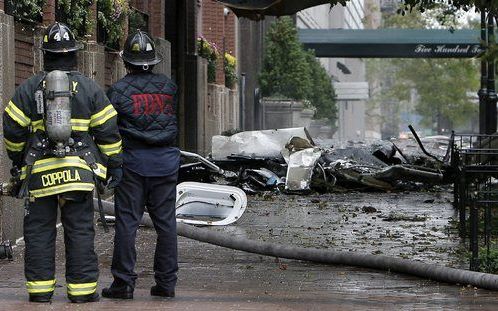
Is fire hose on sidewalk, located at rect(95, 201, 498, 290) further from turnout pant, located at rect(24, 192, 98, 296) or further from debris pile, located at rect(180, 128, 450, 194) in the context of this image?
debris pile, located at rect(180, 128, 450, 194)

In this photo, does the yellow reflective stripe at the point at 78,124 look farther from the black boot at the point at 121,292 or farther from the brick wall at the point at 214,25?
the brick wall at the point at 214,25

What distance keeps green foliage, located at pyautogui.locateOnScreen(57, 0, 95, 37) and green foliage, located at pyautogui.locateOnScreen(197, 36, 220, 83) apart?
14.3 meters

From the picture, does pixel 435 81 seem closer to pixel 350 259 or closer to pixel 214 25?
pixel 214 25

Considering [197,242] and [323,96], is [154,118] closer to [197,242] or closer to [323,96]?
[197,242]

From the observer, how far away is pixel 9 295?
9.41 m

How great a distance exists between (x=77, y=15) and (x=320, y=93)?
40.2 metres

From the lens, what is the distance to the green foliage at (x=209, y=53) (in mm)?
31656

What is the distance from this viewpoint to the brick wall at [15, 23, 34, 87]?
13.9 meters

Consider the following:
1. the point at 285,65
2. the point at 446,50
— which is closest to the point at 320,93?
the point at 446,50

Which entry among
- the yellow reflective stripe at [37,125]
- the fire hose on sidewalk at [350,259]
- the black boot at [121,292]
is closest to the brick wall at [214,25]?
the fire hose on sidewalk at [350,259]

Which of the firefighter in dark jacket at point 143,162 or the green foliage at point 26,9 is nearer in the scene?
the firefighter in dark jacket at point 143,162

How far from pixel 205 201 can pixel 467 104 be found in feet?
248

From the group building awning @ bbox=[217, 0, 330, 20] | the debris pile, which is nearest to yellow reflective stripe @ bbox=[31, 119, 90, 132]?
building awning @ bbox=[217, 0, 330, 20]

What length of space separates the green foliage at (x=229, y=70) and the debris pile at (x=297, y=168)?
12.2 m
